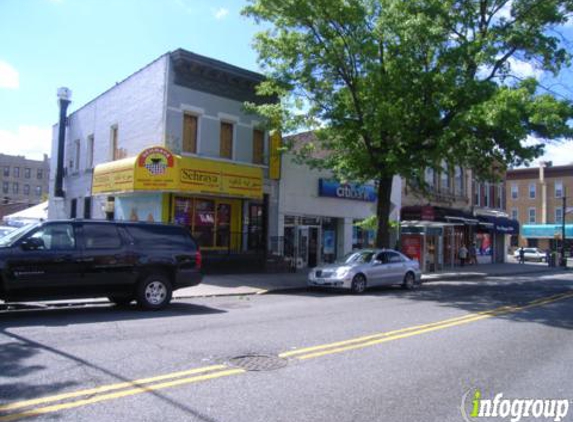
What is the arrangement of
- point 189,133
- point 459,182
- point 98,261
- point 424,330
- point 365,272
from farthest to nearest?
point 459,182
point 189,133
point 365,272
point 98,261
point 424,330

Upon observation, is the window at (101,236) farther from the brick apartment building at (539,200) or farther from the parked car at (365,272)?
the brick apartment building at (539,200)

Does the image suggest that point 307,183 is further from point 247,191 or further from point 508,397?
point 508,397

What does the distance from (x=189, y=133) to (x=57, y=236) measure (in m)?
11.0

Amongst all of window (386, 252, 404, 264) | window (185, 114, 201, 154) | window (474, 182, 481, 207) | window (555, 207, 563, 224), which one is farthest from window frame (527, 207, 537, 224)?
window (185, 114, 201, 154)

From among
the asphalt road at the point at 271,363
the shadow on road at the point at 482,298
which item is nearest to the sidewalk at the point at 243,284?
the shadow on road at the point at 482,298

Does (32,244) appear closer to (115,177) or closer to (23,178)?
(115,177)

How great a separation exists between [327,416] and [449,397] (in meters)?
1.52

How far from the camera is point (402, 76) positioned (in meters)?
17.6

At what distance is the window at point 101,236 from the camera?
1063 cm

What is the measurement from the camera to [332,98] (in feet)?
62.2

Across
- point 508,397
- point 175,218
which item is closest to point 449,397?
point 508,397

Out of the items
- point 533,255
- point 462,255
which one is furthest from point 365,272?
point 533,255

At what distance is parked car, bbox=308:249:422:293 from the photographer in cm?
1638

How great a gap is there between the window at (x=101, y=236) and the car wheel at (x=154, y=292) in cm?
100
